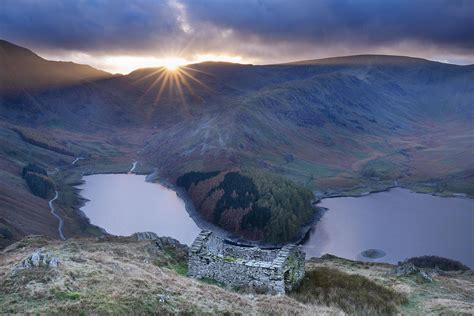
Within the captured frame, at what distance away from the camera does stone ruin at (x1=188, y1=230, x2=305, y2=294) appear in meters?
28.7

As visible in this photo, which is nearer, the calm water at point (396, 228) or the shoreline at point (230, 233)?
the calm water at point (396, 228)

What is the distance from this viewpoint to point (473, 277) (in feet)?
172

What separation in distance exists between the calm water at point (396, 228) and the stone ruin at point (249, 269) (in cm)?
8189

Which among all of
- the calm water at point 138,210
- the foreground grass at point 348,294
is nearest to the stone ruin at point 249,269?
the foreground grass at point 348,294

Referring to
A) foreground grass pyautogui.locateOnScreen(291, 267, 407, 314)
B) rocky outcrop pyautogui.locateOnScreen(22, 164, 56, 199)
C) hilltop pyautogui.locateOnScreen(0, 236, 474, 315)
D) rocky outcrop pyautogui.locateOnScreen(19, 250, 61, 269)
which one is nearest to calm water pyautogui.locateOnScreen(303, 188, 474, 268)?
foreground grass pyautogui.locateOnScreen(291, 267, 407, 314)

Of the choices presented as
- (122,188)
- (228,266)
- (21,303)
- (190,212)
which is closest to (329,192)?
(190,212)

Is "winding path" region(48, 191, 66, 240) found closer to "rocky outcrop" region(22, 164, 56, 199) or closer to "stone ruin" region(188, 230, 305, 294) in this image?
"rocky outcrop" region(22, 164, 56, 199)

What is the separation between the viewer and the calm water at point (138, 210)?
12912 cm

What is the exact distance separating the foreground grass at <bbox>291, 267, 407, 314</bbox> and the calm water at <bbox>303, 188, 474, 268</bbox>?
258 feet

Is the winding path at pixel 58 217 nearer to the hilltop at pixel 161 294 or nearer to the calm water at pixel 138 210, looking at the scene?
the calm water at pixel 138 210

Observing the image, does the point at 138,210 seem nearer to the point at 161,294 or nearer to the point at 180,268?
the point at 180,268

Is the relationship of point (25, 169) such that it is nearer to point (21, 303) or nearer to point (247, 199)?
point (247, 199)

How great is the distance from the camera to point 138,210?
499ft

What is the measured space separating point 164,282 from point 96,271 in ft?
13.3
